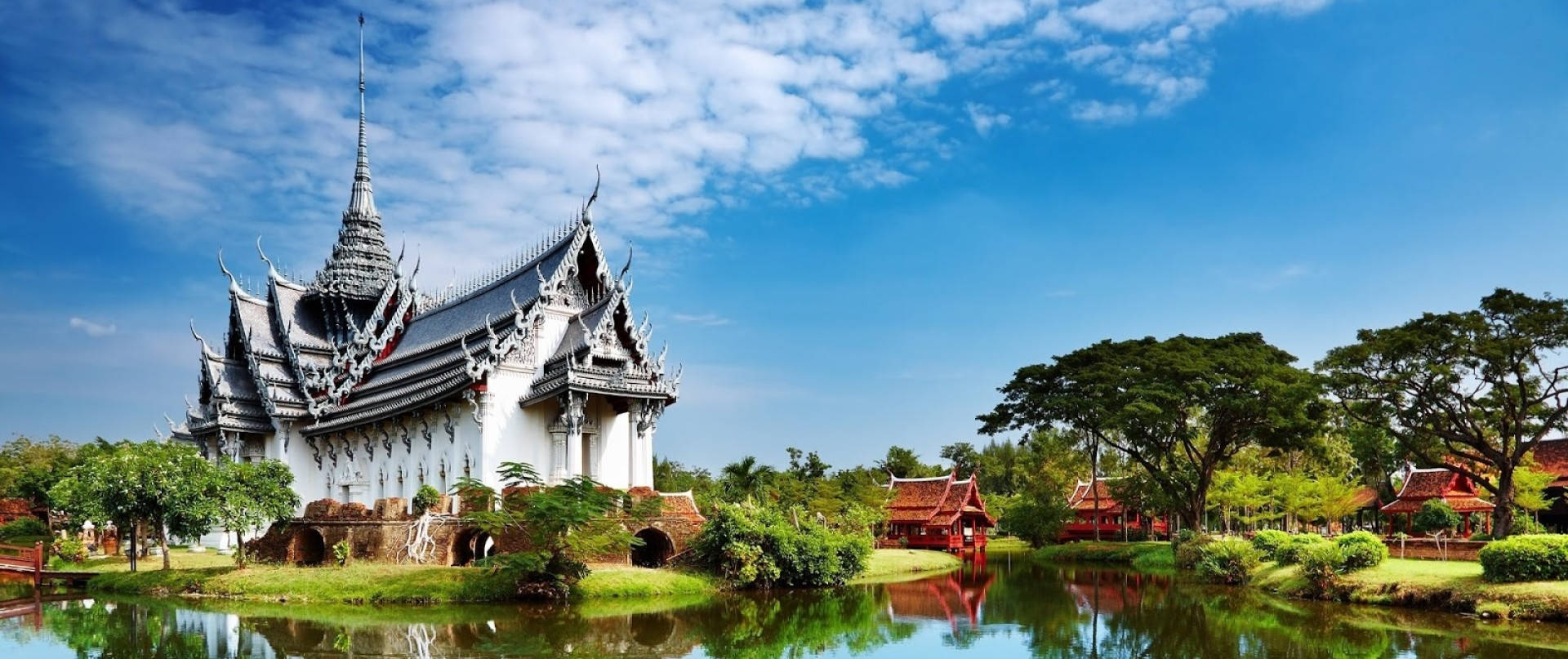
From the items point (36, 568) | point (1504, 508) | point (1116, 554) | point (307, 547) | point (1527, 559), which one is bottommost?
point (1116, 554)

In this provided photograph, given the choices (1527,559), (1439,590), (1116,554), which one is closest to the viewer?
(1527,559)

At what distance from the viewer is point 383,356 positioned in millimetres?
33906

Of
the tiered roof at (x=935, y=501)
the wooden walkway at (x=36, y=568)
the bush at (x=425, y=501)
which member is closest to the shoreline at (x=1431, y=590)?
the tiered roof at (x=935, y=501)

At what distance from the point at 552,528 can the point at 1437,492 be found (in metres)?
29.1

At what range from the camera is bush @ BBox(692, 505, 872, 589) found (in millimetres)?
23312

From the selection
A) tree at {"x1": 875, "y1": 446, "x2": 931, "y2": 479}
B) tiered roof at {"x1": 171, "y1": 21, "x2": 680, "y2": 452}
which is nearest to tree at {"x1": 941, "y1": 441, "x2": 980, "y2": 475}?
tree at {"x1": 875, "y1": 446, "x2": 931, "y2": 479}

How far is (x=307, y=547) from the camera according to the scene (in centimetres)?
2605

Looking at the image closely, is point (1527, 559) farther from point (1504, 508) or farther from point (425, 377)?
point (425, 377)

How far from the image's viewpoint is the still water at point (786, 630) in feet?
49.7

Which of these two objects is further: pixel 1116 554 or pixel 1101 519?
pixel 1101 519

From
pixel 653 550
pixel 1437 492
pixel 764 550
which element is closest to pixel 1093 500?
pixel 1437 492

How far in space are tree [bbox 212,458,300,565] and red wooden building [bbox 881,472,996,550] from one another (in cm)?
2222

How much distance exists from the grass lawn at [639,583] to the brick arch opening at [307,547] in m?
7.07

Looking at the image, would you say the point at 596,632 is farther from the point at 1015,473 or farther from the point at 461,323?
the point at 1015,473
